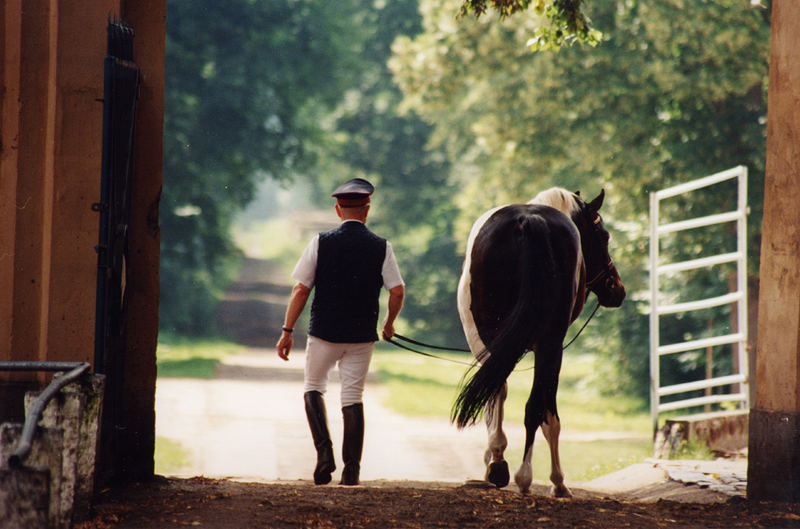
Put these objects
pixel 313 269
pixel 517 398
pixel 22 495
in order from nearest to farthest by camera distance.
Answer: pixel 22 495 → pixel 313 269 → pixel 517 398

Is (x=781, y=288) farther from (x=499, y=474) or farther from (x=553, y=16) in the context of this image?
(x=553, y=16)

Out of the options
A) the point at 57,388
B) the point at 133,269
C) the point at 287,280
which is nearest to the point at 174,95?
the point at 133,269

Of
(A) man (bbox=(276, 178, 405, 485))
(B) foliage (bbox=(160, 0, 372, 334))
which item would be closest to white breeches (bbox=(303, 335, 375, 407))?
(A) man (bbox=(276, 178, 405, 485))

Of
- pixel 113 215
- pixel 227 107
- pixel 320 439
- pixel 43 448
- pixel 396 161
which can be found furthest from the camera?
pixel 396 161

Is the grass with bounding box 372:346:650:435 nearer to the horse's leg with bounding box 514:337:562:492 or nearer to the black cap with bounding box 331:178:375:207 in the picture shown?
the horse's leg with bounding box 514:337:562:492

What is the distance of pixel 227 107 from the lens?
2738 cm

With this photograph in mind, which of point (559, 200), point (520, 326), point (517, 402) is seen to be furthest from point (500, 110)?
point (520, 326)

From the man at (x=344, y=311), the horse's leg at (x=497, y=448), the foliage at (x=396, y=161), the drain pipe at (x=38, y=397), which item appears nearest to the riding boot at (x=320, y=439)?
the man at (x=344, y=311)

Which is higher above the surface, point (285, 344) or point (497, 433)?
point (285, 344)

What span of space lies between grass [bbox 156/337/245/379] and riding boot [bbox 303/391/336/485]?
33.1 ft

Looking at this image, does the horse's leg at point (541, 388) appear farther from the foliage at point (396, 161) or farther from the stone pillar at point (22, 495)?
the foliage at point (396, 161)

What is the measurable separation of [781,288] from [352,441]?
2780 millimetres

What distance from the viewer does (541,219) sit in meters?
6.51

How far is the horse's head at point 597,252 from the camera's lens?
763 centimetres
